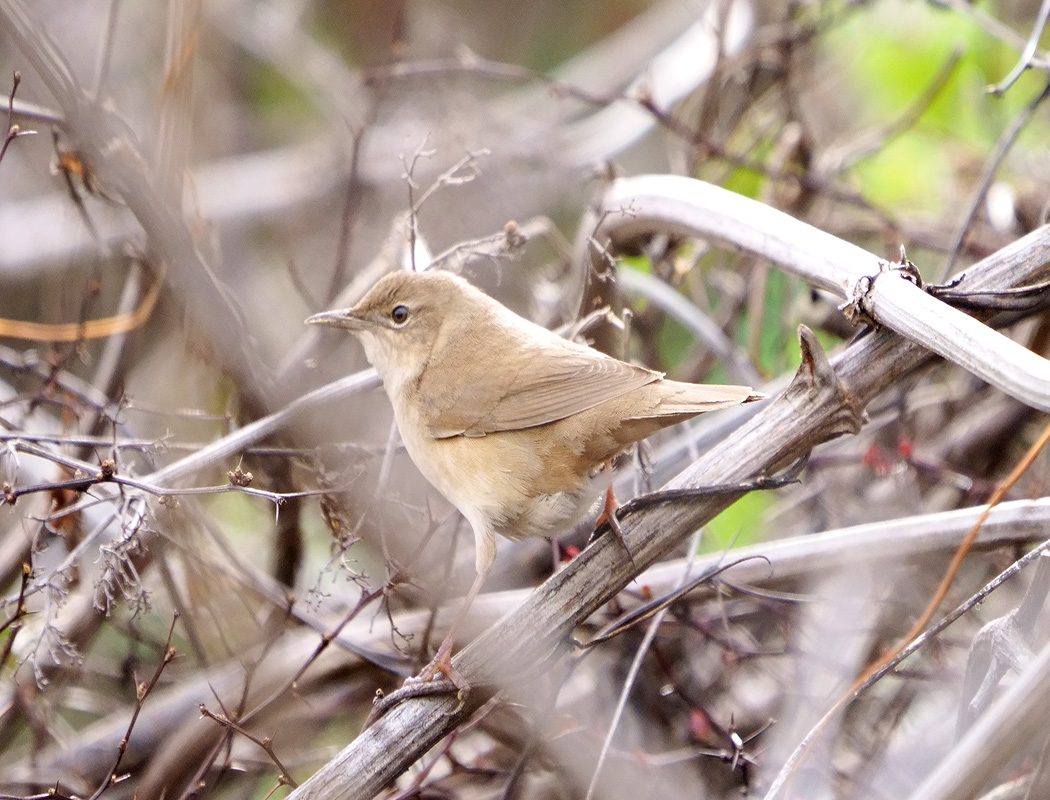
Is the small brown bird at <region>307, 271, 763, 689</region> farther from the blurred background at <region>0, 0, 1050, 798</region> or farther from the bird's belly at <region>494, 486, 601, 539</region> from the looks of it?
the blurred background at <region>0, 0, 1050, 798</region>

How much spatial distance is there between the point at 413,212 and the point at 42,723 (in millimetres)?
1771

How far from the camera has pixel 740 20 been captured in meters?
4.60

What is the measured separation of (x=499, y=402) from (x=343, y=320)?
55cm

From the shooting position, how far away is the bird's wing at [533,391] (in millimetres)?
2322

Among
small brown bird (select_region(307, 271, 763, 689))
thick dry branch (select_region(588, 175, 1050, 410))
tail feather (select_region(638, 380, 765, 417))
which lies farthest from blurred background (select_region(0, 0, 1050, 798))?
tail feather (select_region(638, 380, 765, 417))

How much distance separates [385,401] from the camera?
3361mm

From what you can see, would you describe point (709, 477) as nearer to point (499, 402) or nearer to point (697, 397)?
point (697, 397)

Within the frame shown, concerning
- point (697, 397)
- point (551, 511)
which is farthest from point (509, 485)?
point (697, 397)

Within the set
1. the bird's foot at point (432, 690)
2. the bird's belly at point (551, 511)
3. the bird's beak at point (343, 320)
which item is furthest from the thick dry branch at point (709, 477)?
the bird's beak at point (343, 320)

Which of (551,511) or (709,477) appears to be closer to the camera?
(709,477)

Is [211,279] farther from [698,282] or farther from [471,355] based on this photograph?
[698,282]

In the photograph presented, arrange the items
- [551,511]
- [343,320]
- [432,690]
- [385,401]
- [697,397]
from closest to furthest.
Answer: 1. [432,690]
2. [697,397]
3. [551,511]
4. [343,320]
5. [385,401]

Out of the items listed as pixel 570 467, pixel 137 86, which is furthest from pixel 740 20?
pixel 137 86

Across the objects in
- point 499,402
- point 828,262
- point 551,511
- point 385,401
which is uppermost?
point 828,262
